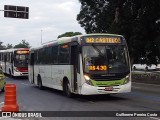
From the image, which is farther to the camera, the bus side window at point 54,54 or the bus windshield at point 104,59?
the bus side window at point 54,54

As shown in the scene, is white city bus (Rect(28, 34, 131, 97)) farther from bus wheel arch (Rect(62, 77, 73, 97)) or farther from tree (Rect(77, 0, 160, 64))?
tree (Rect(77, 0, 160, 64))

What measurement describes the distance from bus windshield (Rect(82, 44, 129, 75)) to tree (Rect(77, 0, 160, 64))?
55.4 ft

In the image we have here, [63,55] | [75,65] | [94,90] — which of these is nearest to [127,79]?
[94,90]

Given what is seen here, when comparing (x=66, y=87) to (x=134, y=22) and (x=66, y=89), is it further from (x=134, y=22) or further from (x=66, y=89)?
(x=134, y=22)

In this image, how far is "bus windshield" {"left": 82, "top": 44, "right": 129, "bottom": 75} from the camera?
55.8 feet

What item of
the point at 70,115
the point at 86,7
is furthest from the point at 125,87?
the point at 86,7

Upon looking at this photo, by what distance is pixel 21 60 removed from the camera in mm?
38562

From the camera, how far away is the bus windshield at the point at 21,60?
126ft

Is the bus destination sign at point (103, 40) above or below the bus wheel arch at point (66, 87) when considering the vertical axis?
above

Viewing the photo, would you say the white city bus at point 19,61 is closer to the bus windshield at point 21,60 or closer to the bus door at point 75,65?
the bus windshield at point 21,60

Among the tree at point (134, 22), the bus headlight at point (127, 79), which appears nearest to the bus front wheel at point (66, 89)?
the bus headlight at point (127, 79)

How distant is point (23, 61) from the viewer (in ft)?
126

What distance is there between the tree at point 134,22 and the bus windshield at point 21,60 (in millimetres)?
8651

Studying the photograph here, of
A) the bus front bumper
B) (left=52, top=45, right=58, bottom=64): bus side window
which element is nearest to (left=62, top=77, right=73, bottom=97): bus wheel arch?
(left=52, top=45, right=58, bottom=64): bus side window
